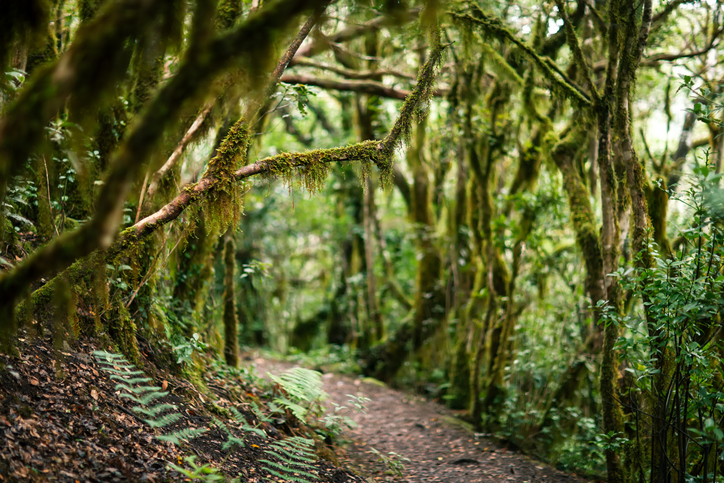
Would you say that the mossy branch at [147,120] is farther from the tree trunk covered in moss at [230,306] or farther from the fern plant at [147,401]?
the tree trunk covered in moss at [230,306]

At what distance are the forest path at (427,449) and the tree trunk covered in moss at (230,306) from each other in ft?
6.51

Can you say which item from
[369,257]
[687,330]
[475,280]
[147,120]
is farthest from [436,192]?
[147,120]

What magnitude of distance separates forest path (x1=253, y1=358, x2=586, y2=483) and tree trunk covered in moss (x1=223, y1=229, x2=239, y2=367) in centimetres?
198

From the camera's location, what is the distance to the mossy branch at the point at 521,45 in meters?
5.43

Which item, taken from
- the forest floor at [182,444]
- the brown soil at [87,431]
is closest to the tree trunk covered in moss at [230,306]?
the forest floor at [182,444]

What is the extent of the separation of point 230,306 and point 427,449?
3603mm

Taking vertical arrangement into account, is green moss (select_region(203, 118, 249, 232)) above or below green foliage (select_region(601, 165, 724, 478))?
above

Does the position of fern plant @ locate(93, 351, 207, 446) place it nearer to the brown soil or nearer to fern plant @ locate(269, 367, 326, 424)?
the brown soil

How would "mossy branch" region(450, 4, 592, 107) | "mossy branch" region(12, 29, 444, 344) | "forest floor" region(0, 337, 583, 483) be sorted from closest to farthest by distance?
"forest floor" region(0, 337, 583, 483) → "mossy branch" region(12, 29, 444, 344) → "mossy branch" region(450, 4, 592, 107)

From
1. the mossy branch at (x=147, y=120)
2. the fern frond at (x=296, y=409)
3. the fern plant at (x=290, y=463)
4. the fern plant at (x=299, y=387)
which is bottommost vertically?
the fern plant at (x=290, y=463)

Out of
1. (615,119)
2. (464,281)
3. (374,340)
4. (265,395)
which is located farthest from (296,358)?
(615,119)

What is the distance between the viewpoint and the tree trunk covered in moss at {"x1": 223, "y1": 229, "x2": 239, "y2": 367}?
6.84 meters

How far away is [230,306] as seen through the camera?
719 centimetres

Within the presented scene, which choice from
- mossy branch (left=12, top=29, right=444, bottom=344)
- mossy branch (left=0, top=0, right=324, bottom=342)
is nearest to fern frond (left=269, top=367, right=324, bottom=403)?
mossy branch (left=12, top=29, right=444, bottom=344)
